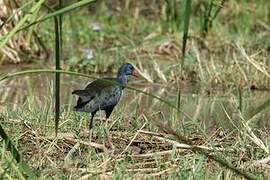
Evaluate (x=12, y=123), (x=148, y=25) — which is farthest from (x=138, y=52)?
(x=12, y=123)

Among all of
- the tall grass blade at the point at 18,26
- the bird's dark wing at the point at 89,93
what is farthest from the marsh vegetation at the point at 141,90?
the bird's dark wing at the point at 89,93

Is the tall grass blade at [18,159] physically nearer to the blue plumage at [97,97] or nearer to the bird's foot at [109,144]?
the bird's foot at [109,144]

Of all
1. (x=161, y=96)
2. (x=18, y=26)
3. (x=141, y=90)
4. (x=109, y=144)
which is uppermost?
(x=18, y=26)

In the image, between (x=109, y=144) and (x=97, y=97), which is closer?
(x=109, y=144)

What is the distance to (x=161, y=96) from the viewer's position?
649 cm

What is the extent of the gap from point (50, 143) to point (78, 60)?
3823 mm

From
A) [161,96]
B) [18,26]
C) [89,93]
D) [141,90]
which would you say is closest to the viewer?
[18,26]

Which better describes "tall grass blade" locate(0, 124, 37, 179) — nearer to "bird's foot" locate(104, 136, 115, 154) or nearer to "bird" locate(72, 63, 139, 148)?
"bird's foot" locate(104, 136, 115, 154)

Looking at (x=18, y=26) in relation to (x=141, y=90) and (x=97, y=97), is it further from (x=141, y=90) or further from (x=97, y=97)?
(x=97, y=97)

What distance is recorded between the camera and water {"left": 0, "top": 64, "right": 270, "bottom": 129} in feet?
18.1

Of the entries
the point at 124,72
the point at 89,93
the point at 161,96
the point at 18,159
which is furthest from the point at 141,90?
the point at 161,96

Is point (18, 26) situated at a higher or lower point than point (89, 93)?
higher

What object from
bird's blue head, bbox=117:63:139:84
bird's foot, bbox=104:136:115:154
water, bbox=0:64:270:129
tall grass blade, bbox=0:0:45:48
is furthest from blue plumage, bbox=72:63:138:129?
tall grass blade, bbox=0:0:45:48

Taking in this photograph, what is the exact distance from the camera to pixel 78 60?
7684 millimetres
